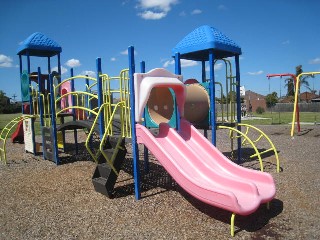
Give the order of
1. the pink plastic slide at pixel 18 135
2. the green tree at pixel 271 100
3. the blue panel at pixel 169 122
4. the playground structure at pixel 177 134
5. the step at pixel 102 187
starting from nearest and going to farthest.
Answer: the playground structure at pixel 177 134 → the step at pixel 102 187 → the blue panel at pixel 169 122 → the pink plastic slide at pixel 18 135 → the green tree at pixel 271 100

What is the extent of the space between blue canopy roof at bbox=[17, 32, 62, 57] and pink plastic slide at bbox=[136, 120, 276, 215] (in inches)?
244

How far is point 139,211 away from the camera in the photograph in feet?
14.8

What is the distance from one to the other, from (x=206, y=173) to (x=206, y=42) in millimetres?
3102

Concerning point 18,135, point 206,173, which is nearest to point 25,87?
point 18,135

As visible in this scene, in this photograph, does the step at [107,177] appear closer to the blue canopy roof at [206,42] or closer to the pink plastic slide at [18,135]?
the blue canopy roof at [206,42]

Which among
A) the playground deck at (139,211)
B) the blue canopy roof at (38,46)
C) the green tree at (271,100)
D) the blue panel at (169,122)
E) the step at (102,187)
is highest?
the blue canopy roof at (38,46)

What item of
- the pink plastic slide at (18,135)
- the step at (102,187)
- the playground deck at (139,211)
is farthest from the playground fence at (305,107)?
the step at (102,187)

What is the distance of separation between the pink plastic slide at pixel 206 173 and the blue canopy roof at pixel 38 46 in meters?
6.19

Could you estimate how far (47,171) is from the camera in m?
7.33

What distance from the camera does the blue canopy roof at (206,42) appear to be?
6446mm

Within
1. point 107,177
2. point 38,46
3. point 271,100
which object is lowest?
point 107,177

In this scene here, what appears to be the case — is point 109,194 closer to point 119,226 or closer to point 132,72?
point 119,226

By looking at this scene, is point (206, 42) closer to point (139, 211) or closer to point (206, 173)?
point (206, 173)

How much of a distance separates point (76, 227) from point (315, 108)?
46642 millimetres
